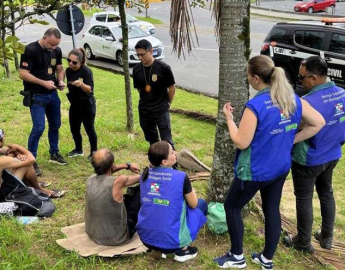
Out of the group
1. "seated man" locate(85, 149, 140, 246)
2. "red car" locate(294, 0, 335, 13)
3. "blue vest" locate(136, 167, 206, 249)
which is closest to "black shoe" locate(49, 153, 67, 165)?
"seated man" locate(85, 149, 140, 246)

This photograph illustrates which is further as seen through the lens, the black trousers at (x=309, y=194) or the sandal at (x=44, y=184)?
the sandal at (x=44, y=184)

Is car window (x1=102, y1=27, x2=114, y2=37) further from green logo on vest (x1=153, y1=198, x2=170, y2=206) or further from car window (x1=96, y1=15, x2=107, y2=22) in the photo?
green logo on vest (x1=153, y1=198, x2=170, y2=206)

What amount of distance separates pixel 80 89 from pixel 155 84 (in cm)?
103

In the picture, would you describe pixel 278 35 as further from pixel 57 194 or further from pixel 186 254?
pixel 186 254

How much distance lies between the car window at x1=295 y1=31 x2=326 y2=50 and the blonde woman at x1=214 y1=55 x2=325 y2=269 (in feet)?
22.8

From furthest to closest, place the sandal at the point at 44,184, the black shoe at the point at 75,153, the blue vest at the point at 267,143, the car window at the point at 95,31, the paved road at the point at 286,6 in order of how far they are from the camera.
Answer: the paved road at the point at 286,6, the car window at the point at 95,31, the black shoe at the point at 75,153, the sandal at the point at 44,184, the blue vest at the point at 267,143

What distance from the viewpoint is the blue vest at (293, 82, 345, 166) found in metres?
3.51

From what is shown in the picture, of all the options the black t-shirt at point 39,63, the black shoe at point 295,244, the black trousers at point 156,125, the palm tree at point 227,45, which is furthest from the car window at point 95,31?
the black shoe at point 295,244

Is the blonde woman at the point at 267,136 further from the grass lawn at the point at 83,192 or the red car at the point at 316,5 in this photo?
the red car at the point at 316,5

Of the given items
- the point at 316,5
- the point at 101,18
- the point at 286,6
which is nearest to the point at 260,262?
the point at 101,18

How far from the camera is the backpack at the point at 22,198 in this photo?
4.12 meters

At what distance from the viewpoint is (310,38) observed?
9.80 m

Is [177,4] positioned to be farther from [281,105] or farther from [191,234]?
[191,234]

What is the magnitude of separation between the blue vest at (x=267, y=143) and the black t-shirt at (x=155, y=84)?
2130 millimetres
